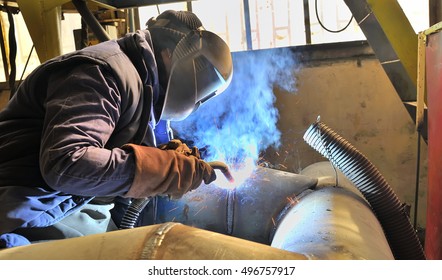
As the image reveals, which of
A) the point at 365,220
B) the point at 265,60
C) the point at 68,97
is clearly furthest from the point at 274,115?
the point at 68,97

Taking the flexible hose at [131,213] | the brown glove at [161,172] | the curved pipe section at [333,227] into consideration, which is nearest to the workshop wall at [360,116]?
the curved pipe section at [333,227]

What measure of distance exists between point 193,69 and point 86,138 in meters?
0.58

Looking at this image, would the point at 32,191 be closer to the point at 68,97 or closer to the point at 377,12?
the point at 68,97

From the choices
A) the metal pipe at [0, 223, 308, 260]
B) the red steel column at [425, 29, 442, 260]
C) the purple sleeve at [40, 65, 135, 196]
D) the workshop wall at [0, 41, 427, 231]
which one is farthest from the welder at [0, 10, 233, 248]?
the workshop wall at [0, 41, 427, 231]

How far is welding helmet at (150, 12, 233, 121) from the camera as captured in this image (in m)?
1.43

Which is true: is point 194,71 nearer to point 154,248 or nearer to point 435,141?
point 154,248

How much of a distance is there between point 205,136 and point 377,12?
164cm

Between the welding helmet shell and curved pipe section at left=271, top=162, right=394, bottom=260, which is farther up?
the welding helmet shell

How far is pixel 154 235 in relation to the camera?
87cm

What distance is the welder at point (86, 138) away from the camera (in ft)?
3.29

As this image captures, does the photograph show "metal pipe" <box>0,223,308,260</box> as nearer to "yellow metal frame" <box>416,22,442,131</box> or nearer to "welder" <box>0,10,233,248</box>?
"welder" <box>0,10,233,248</box>

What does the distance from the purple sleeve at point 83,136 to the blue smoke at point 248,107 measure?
2007mm

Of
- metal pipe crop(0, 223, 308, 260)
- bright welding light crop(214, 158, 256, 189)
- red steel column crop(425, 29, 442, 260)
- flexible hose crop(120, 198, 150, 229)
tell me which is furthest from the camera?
bright welding light crop(214, 158, 256, 189)

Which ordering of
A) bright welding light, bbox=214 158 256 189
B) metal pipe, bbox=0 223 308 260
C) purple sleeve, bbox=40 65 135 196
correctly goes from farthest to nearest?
bright welding light, bbox=214 158 256 189 → purple sleeve, bbox=40 65 135 196 → metal pipe, bbox=0 223 308 260
